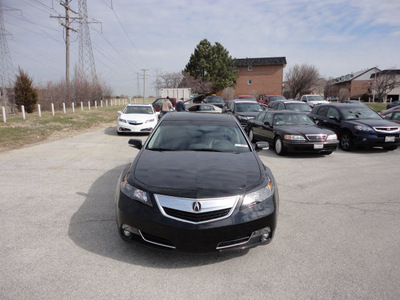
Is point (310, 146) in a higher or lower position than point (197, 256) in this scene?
higher

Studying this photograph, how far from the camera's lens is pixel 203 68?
175ft

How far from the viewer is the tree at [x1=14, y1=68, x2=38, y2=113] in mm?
23969

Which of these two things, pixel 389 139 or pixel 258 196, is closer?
pixel 258 196

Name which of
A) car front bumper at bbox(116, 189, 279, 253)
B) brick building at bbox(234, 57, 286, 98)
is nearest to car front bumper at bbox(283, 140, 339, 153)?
car front bumper at bbox(116, 189, 279, 253)

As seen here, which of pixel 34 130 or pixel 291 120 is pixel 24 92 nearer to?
pixel 34 130

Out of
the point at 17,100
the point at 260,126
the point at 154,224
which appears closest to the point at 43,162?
the point at 154,224

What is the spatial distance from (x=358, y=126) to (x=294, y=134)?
2.62m

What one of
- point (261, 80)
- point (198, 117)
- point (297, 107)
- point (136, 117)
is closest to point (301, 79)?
point (261, 80)

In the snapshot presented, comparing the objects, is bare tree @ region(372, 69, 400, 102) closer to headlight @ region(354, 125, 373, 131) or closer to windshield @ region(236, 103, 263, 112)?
windshield @ region(236, 103, 263, 112)

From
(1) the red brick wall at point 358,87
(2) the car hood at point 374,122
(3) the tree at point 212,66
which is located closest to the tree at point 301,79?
(3) the tree at point 212,66

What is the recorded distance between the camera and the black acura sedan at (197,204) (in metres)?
2.86

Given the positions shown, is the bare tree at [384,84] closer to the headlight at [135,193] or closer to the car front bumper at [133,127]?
the car front bumper at [133,127]

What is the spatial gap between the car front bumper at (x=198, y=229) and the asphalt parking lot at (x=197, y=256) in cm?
27

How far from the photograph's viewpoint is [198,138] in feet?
15.1
